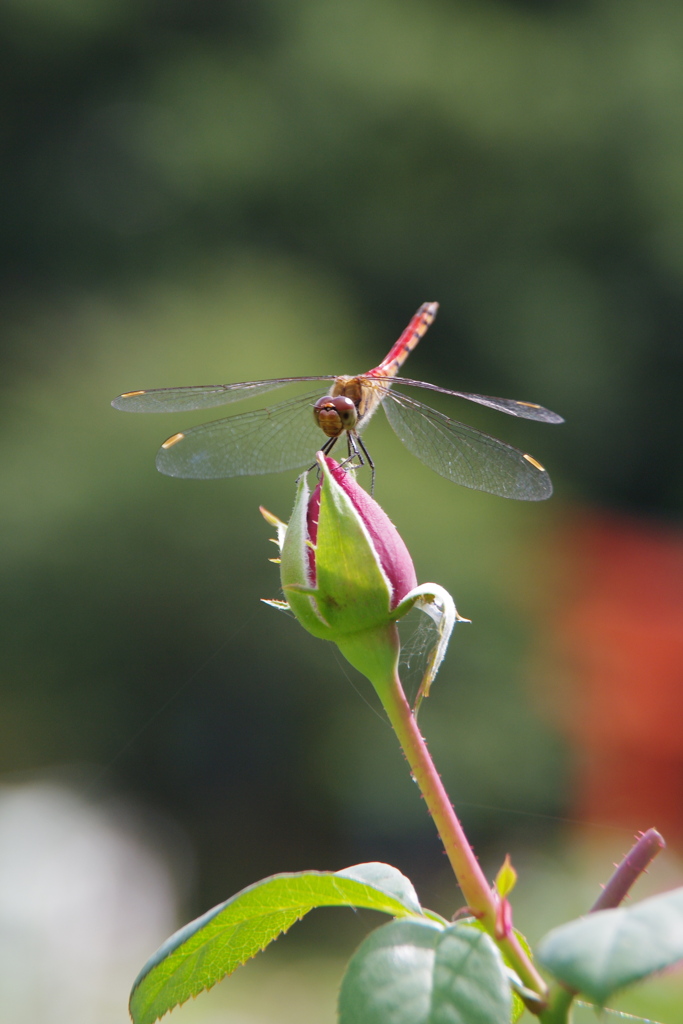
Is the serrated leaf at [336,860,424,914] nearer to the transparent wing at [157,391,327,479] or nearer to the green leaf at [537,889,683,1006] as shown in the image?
the green leaf at [537,889,683,1006]

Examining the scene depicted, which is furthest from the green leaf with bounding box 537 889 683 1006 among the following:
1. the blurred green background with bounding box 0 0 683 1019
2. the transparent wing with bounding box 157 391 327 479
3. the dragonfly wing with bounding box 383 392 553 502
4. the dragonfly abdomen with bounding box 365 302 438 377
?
the blurred green background with bounding box 0 0 683 1019

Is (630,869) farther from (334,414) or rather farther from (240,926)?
(334,414)

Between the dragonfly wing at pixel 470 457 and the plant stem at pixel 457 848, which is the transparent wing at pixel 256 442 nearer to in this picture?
the dragonfly wing at pixel 470 457

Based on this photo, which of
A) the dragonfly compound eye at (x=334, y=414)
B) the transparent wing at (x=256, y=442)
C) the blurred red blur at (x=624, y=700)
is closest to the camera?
the dragonfly compound eye at (x=334, y=414)

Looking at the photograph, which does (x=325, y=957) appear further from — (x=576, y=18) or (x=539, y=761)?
(x=576, y=18)

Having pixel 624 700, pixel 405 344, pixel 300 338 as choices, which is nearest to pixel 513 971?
pixel 405 344

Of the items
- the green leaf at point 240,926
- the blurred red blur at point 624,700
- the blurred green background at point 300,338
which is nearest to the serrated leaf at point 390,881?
the green leaf at point 240,926
